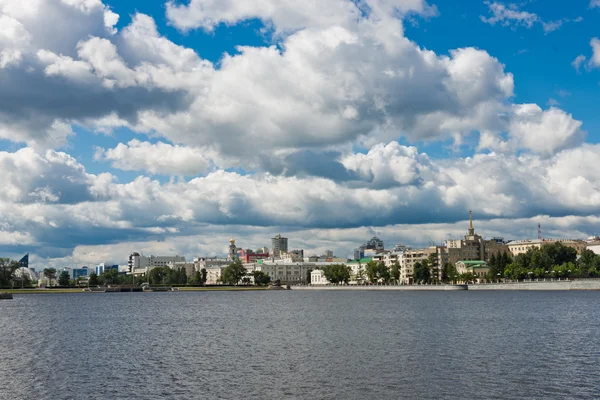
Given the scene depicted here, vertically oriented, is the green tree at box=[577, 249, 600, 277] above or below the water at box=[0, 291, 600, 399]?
above

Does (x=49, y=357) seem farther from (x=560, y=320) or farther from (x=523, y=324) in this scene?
(x=560, y=320)

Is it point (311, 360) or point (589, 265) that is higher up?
point (589, 265)

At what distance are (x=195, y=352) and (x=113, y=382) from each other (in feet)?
42.3

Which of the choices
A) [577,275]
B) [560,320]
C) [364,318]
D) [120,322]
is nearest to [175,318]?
[120,322]

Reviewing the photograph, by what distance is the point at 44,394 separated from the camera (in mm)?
34781

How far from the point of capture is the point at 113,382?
38250mm

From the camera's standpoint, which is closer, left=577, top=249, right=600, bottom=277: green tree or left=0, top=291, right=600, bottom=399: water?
left=0, top=291, right=600, bottom=399: water

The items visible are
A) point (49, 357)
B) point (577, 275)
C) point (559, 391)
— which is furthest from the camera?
point (577, 275)

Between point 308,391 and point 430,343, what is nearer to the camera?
point 308,391

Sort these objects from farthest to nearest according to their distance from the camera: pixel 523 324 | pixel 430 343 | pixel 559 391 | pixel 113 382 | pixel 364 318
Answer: pixel 364 318
pixel 523 324
pixel 430 343
pixel 113 382
pixel 559 391

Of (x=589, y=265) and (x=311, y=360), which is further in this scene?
(x=589, y=265)

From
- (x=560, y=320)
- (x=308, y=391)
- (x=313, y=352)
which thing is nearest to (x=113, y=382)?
(x=308, y=391)

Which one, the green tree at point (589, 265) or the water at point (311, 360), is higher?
the green tree at point (589, 265)

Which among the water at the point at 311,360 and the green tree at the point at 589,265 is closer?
the water at the point at 311,360
